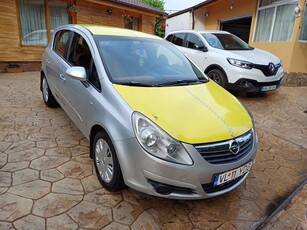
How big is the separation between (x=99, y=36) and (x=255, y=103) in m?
4.24

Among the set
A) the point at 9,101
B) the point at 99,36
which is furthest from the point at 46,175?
the point at 9,101

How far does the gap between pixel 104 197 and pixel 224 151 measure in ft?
4.00

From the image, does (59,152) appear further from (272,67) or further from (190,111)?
(272,67)

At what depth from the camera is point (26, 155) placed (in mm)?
2908

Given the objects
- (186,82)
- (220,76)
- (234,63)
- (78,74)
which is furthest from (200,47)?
(78,74)

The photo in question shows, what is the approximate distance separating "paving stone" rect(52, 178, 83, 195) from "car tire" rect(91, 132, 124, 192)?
8.8 inches

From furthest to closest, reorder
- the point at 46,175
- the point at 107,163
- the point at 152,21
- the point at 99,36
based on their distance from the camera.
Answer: the point at 152,21
the point at 99,36
the point at 46,175
the point at 107,163

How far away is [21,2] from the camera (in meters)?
8.22

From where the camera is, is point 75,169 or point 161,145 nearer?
point 161,145

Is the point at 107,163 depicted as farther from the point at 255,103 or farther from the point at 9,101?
the point at 255,103

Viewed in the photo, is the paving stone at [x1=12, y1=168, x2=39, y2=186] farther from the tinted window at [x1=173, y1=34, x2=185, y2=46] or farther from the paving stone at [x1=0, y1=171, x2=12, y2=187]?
the tinted window at [x1=173, y1=34, x2=185, y2=46]

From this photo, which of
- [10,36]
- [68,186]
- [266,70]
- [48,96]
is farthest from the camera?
[10,36]

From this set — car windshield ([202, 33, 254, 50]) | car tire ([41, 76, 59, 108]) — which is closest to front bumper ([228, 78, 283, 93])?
car windshield ([202, 33, 254, 50])

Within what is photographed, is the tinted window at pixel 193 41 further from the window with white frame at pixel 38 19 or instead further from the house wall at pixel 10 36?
the house wall at pixel 10 36
